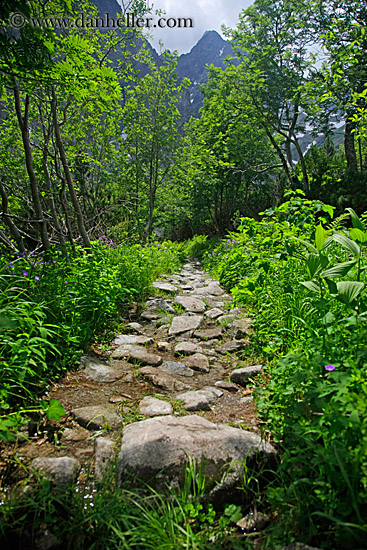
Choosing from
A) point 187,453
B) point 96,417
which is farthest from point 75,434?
point 187,453

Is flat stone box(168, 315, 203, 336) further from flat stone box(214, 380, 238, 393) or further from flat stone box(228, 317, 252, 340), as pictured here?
flat stone box(214, 380, 238, 393)

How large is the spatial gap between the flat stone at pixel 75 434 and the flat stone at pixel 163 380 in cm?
78

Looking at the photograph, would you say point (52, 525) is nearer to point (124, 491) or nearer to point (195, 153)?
point (124, 491)

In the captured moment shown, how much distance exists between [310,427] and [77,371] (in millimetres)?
1947

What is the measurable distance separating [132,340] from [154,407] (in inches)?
57.5

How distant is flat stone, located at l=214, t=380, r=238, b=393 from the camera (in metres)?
2.43

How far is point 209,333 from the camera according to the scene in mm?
3725

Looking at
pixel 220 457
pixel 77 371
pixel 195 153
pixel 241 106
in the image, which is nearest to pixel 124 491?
pixel 220 457

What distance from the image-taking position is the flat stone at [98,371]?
99.5 inches

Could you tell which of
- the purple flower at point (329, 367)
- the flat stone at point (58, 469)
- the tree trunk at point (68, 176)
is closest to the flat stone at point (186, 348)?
the flat stone at point (58, 469)

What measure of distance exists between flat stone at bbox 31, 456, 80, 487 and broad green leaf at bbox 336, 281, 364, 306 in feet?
5.55

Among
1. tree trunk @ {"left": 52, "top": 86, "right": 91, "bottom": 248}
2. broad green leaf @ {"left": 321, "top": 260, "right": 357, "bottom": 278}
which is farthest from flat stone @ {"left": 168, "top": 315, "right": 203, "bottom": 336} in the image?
broad green leaf @ {"left": 321, "top": 260, "right": 357, "bottom": 278}

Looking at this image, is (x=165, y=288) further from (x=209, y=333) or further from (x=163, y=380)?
(x=163, y=380)

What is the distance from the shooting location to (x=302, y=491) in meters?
1.28
